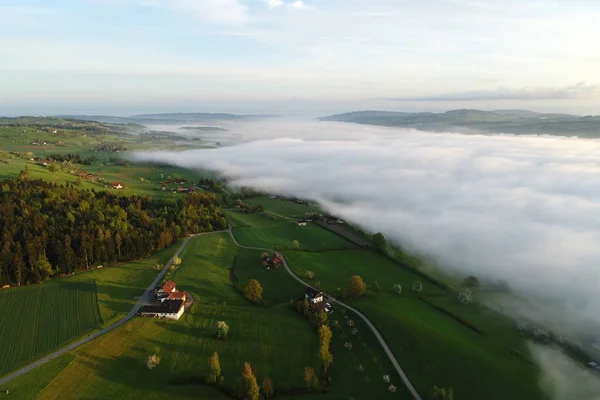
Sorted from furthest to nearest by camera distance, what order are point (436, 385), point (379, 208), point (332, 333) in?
1. point (379, 208)
2. point (332, 333)
3. point (436, 385)

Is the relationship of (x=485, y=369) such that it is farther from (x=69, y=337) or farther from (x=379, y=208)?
(x=379, y=208)

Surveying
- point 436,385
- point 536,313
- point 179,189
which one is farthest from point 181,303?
point 179,189

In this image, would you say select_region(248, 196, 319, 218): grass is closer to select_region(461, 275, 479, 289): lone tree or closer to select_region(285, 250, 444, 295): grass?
select_region(285, 250, 444, 295): grass

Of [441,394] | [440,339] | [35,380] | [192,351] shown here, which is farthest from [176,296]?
[440,339]

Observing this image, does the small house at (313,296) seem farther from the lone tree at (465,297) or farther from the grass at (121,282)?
the grass at (121,282)

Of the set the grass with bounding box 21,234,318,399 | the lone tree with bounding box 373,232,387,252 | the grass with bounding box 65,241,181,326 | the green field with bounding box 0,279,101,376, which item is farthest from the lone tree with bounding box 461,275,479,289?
the green field with bounding box 0,279,101,376

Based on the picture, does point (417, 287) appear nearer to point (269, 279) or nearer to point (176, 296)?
point (269, 279)

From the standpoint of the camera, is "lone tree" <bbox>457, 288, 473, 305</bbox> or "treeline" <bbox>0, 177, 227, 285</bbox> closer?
"lone tree" <bbox>457, 288, 473, 305</bbox>
